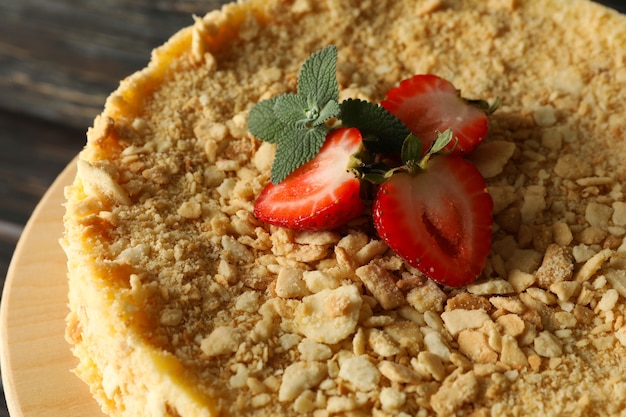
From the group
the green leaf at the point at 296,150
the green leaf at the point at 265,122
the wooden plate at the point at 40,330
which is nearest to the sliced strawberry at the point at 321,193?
the green leaf at the point at 296,150

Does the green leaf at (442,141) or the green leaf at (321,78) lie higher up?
the green leaf at (321,78)

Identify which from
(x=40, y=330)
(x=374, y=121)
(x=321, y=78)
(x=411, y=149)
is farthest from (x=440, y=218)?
(x=40, y=330)

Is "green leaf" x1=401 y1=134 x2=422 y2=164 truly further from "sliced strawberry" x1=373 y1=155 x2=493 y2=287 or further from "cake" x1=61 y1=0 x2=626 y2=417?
"cake" x1=61 y1=0 x2=626 y2=417

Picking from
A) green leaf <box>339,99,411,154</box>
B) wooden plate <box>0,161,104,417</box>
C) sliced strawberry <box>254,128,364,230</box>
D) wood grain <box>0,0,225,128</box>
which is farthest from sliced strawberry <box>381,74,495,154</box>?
wood grain <box>0,0,225,128</box>

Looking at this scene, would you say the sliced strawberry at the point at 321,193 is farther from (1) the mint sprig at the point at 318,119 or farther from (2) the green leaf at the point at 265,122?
(2) the green leaf at the point at 265,122

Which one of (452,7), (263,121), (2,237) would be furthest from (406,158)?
(2,237)

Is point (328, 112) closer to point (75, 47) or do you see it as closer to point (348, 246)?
point (348, 246)
